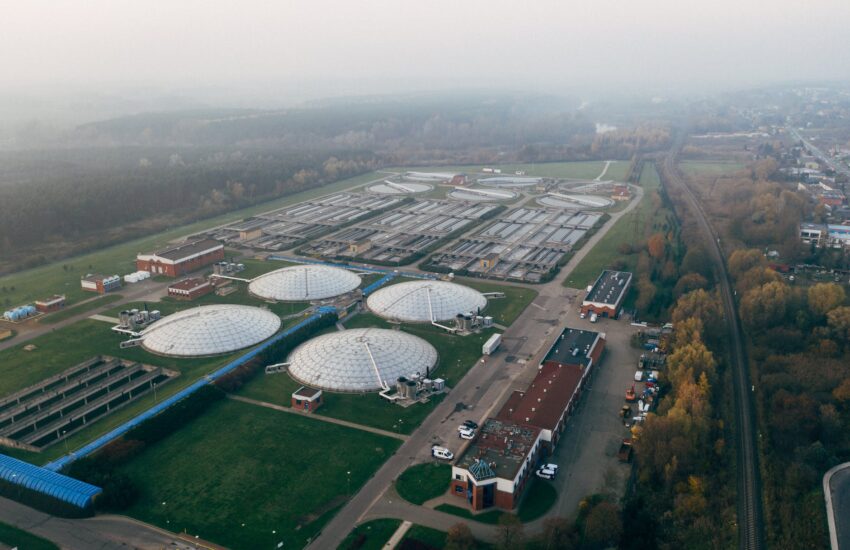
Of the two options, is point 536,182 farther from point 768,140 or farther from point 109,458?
point 109,458

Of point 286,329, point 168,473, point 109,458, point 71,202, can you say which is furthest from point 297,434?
point 71,202

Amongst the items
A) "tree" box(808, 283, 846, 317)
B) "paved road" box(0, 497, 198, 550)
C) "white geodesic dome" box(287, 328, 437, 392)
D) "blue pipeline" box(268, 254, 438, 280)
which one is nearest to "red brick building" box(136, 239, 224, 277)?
"blue pipeline" box(268, 254, 438, 280)

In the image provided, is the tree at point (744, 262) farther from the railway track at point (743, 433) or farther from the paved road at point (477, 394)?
the paved road at point (477, 394)

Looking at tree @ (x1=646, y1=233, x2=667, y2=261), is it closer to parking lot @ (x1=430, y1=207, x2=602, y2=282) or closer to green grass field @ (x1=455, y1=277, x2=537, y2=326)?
parking lot @ (x1=430, y1=207, x2=602, y2=282)

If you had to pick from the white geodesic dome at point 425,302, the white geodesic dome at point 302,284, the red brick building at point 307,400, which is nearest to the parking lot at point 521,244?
the white geodesic dome at point 425,302

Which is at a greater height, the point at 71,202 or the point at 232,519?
the point at 71,202

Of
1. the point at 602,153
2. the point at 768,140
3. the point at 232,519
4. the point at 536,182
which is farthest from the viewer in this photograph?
the point at 768,140
